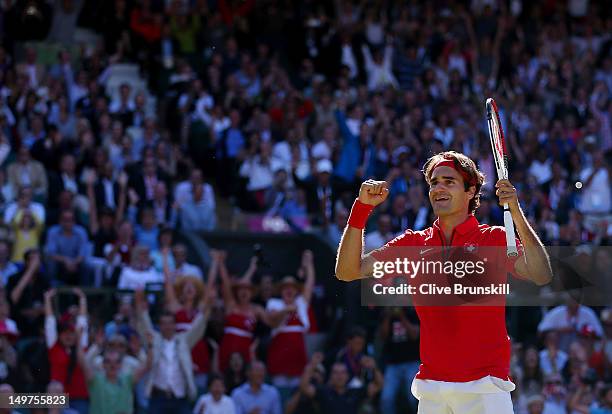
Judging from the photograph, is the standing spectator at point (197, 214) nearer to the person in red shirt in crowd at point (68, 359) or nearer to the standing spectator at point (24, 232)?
the standing spectator at point (24, 232)

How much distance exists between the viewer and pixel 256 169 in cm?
1572

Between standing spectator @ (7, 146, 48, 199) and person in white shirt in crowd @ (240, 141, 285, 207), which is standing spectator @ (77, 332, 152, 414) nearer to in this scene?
standing spectator @ (7, 146, 48, 199)

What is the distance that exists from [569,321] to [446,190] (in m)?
8.01

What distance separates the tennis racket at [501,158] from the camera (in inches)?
241

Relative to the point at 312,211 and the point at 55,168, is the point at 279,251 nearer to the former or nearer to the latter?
the point at 312,211

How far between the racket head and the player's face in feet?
0.71

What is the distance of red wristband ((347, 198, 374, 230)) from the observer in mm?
6164

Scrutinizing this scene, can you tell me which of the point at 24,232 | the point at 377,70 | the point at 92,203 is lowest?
the point at 24,232

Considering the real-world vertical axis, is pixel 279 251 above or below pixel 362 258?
above

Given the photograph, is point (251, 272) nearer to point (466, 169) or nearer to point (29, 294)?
point (29, 294)

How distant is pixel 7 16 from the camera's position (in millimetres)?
17562

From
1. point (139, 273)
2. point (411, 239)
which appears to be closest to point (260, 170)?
point (139, 273)

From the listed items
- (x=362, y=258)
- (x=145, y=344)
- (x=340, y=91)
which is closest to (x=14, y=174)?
(x=145, y=344)

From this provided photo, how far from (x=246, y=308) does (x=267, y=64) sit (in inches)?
230
